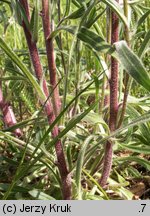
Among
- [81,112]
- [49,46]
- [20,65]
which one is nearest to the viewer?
[20,65]

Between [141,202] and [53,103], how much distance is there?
32 centimetres

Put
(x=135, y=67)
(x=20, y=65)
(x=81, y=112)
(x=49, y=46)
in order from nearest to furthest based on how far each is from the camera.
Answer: (x=135, y=67)
(x=20, y=65)
(x=49, y=46)
(x=81, y=112)

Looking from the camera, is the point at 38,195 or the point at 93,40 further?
the point at 38,195

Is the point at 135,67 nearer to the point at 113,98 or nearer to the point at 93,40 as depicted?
the point at 93,40

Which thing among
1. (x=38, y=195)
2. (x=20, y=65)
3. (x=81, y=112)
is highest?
(x=20, y=65)

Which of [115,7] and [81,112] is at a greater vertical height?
[115,7]

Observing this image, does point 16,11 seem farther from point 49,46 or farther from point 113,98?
point 113,98

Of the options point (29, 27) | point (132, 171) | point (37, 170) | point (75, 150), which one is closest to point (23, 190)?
point (37, 170)

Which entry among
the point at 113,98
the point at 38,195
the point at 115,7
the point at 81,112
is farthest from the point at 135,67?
the point at 38,195

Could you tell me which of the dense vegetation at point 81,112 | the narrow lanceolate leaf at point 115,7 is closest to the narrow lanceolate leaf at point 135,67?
the dense vegetation at point 81,112

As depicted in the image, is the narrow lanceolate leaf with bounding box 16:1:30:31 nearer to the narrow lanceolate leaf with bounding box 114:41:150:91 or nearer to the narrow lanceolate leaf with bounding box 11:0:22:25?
the narrow lanceolate leaf with bounding box 11:0:22:25

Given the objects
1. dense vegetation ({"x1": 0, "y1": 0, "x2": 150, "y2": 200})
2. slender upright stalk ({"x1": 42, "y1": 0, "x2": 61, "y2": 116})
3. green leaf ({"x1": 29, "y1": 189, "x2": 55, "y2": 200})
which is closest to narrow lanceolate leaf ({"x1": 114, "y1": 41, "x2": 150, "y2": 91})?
dense vegetation ({"x1": 0, "y1": 0, "x2": 150, "y2": 200})

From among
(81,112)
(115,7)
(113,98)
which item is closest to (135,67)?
(115,7)

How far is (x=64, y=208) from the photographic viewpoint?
92cm
